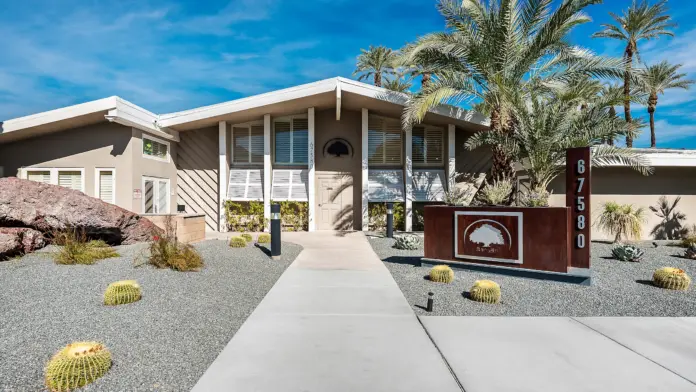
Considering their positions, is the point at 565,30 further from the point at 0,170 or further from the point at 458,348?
the point at 0,170

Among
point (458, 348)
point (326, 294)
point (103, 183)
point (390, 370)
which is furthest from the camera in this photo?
point (103, 183)

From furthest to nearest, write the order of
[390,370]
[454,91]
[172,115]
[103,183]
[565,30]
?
[172,115]
[103,183]
[454,91]
[565,30]
[390,370]

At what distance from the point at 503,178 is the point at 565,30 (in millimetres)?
4414

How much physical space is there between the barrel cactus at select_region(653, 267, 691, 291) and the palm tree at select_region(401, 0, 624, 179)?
15.5 ft

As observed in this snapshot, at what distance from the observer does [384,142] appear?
1459cm

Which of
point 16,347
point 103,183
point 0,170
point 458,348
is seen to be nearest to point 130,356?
point 16,347

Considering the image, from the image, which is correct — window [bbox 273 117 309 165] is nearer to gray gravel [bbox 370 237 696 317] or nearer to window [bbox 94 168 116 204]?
window [bbox 94 168 116 204]

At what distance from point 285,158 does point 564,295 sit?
37.3 ft

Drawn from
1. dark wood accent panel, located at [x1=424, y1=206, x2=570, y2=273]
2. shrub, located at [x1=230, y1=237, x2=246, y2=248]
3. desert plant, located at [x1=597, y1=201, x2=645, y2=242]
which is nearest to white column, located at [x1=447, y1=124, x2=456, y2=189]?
desert plant, located at [x1=597, y1=201, x2=645, y2=242]

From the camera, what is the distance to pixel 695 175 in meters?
12.0

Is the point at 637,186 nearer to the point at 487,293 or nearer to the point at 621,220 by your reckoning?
the point at 621,220

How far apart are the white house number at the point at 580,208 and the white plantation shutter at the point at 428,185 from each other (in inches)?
296

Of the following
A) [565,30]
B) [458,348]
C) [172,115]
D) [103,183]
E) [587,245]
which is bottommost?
[458,348]

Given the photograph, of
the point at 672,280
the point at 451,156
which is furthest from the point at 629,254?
the point at 451,156
